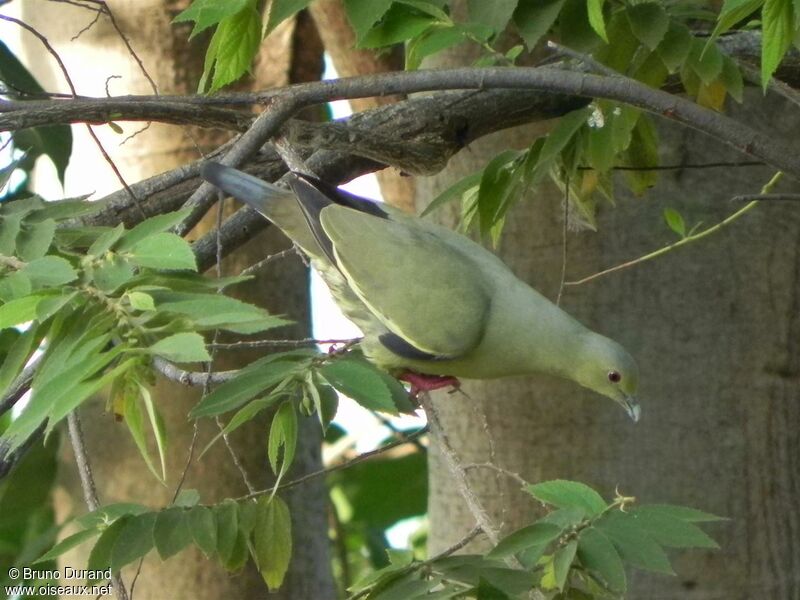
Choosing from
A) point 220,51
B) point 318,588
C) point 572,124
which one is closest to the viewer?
point 220,51

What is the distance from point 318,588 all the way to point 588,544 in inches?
95.2

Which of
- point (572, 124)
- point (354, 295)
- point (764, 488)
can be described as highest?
point (572, 124)

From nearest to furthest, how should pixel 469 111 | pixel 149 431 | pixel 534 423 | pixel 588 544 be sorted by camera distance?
pixel 588 544 < pixel 469 111 < pixel 534 423 < pixel 149 431

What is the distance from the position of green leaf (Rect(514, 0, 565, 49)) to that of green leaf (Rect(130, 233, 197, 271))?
79 centimetres

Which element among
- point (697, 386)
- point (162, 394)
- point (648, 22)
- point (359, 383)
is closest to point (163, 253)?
point (359, 383)

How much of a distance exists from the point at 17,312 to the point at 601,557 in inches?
32.4

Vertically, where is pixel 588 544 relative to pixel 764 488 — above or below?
above

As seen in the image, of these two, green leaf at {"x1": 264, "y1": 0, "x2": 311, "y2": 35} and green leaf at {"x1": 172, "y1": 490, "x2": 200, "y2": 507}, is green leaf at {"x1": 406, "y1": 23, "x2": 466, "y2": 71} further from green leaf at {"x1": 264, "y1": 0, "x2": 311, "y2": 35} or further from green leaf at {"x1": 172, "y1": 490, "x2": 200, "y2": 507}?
green leaf at {"x1": 172, "y1": 490, "x2": 200, "y2": 507}

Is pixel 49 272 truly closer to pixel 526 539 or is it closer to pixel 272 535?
pixel 272 535

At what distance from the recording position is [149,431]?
11.1 ft

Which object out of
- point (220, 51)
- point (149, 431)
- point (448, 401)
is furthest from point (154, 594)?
point (220, 51)

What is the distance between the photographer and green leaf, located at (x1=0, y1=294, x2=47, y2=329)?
4.33 ft

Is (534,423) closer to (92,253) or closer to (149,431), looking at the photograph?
(149,431)

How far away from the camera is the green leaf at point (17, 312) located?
1.32 m
